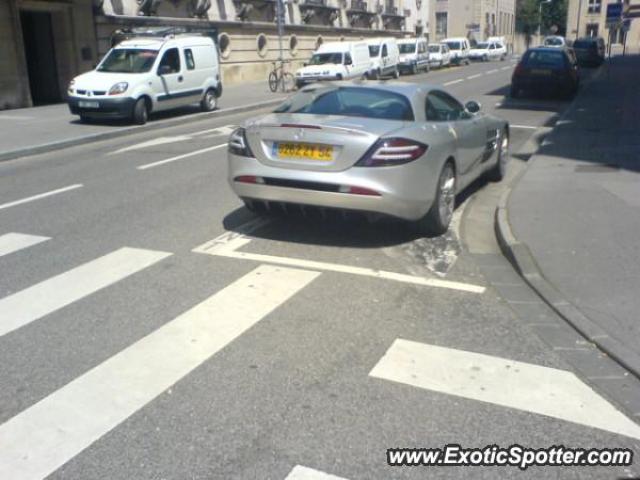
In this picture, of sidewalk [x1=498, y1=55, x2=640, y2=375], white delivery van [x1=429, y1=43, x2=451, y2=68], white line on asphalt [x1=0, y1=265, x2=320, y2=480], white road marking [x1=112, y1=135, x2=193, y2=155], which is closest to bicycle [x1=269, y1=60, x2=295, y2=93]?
white road marking [x1=112, y1=135, x2=193, y2=155]

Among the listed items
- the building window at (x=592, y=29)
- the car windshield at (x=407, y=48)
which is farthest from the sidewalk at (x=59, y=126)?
the building window at (x=592, y=29)

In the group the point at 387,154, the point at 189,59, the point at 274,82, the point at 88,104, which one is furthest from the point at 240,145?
the point at 274,82

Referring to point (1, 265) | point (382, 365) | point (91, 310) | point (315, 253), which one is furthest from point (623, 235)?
point (1, 265)

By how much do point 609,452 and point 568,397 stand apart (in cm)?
53

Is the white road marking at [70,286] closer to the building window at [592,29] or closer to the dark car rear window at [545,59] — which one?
the dark car rear window at [545,59]

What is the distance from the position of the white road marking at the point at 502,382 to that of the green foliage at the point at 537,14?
330ft

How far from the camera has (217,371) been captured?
395 cm

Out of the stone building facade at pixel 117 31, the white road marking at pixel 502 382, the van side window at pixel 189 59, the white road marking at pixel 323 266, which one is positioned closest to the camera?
the white road marking at pixel 502 382

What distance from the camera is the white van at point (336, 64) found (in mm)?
26750

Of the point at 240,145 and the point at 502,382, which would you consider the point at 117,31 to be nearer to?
the point at 240,145

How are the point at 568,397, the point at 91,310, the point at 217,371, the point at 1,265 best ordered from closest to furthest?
the point at 568,397, the point at 217,371, the point at 91,310, the point at 1,265

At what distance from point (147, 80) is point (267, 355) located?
13.7m

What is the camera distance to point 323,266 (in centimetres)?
588

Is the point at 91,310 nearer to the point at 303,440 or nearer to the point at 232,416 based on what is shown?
the point at 232,416
